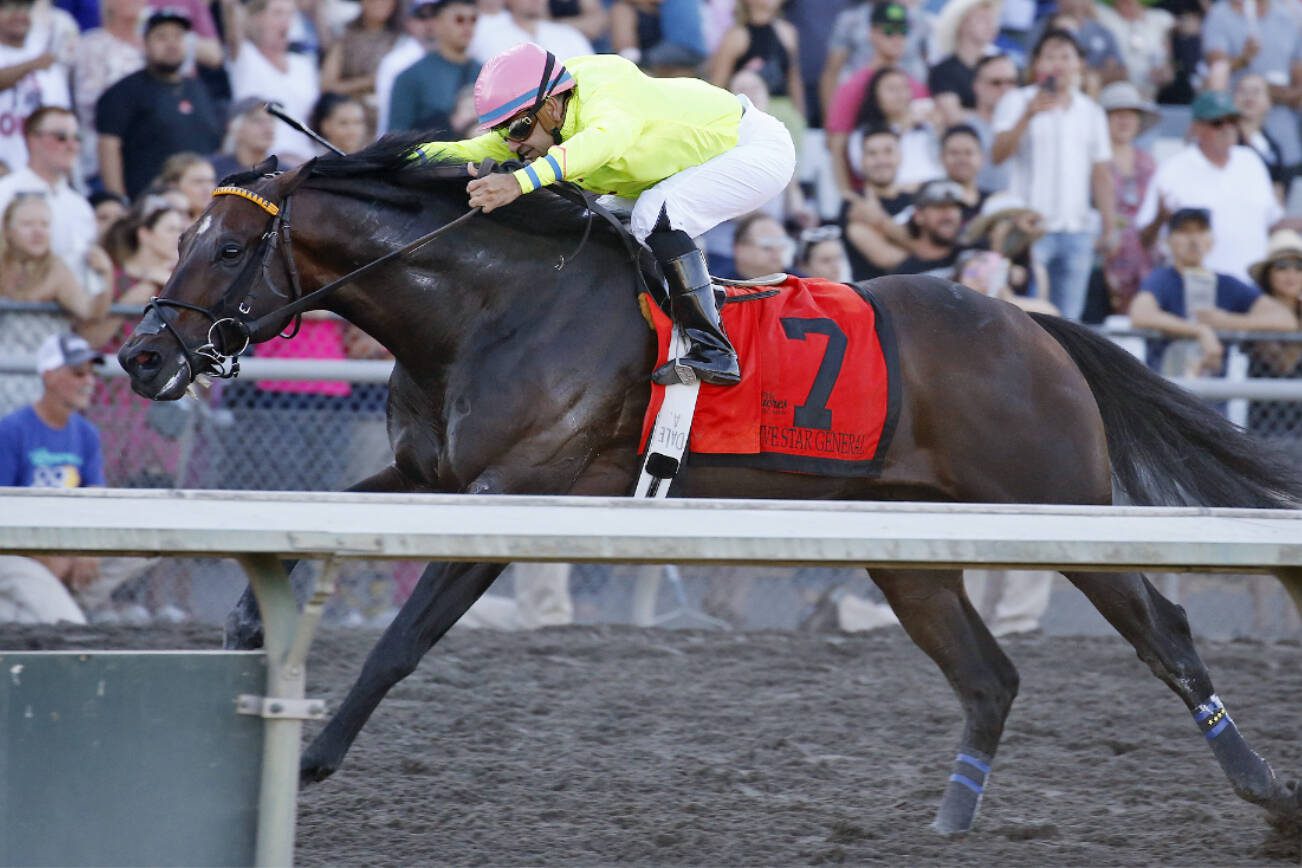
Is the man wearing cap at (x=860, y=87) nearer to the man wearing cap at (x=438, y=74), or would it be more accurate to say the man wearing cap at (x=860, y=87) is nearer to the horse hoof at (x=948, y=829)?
the man wearing cap at (x=438, y=74)

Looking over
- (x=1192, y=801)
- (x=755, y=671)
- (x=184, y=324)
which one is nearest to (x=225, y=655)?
(x=184, y=324)

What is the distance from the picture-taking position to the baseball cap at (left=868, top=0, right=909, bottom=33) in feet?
28.0

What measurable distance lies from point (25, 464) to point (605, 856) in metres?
3.40

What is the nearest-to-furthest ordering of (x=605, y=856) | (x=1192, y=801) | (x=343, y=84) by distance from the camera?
1. (x=605, y=856)
2. (x=1192, y=801)
3. (x=343, y=84)

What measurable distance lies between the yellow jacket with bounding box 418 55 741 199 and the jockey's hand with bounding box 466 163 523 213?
6 centimetres

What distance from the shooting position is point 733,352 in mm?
4238

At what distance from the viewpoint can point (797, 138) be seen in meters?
8.32

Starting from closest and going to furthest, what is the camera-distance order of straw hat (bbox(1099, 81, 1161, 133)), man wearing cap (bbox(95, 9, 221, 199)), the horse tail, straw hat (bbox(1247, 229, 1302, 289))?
the horse tail → man wearing cap (bbox(95, 9, 221, 199)) → straw hat (bbox(1247, 229, 1302, 289)) → straw hat (bbox(1099, 81, 1161, 133))

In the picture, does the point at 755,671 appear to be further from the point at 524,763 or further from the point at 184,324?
the point at 184,324

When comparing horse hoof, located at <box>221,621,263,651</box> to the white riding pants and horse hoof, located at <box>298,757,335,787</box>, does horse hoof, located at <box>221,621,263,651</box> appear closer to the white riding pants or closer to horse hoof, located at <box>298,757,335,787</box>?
horse hoof, located at <box>298,757,335,787</box>

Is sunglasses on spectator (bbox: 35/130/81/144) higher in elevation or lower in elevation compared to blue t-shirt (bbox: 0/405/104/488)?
higher

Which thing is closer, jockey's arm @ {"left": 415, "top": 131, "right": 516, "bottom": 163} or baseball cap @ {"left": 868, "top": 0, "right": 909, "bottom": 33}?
jockey's arm @ {"left": 415, "top": 131, "right": 516, "bottom": 163}

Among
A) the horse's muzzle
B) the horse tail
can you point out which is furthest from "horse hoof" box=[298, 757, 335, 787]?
the horse tail

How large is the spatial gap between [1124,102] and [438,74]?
12.1 ft
